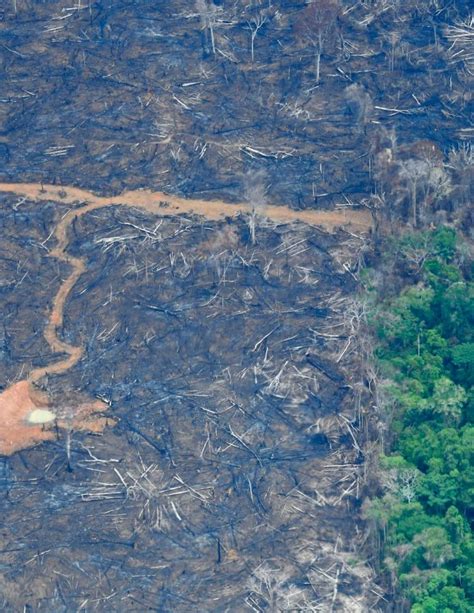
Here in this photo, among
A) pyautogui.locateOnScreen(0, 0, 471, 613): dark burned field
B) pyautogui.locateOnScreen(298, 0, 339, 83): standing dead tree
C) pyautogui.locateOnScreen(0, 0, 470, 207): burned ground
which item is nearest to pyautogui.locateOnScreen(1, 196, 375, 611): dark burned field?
pyautogui.locateOnScreen(0, 0, 471, 613): dark burned field

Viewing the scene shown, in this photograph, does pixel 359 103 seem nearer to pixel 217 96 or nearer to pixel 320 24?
pixel 320 24

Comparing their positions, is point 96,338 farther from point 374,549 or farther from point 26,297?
point 374,549

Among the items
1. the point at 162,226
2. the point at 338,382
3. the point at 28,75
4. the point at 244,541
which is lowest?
the point at 244,541

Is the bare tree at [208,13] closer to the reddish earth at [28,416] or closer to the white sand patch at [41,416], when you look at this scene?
the reddish earth at [28,416]

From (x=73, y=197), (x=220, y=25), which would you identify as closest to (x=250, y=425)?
(x=73, y=197)

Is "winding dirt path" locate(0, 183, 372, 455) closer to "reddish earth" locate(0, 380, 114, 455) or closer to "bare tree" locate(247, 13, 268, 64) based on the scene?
"reddish earth" locate(0, 380, 114, 455)

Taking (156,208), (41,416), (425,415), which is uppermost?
(156,208)

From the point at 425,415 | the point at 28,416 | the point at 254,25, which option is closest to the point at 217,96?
the point at 254,25
